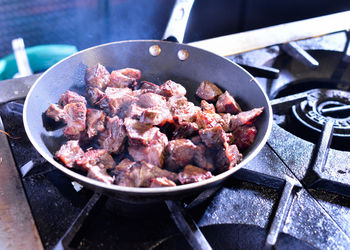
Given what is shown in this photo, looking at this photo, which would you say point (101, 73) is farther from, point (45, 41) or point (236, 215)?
point (45, 41)

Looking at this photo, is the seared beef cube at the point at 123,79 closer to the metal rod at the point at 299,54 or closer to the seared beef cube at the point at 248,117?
the seared beef cube at the point at 248,117

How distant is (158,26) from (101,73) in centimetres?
297

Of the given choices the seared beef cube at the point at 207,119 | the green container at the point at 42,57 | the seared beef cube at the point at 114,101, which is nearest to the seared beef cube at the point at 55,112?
the seared beef cube at the point at 114,101

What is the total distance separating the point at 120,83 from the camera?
5.95 ft

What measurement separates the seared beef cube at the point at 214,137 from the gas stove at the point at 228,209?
0.17m

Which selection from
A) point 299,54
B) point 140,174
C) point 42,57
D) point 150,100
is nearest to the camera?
point 140,174

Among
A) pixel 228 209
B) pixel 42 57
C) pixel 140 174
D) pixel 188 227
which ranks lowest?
pixel 42 57

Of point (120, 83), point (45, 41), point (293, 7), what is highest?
point (120, 83)

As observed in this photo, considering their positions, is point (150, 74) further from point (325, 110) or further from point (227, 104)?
point (325, 110)

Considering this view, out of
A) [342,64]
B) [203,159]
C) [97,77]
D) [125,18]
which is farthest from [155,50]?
[125,18]

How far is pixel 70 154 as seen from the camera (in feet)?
4.47

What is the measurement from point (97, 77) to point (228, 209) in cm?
103

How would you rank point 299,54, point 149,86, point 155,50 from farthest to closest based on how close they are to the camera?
point 299,54
point 155,50
point 149,86

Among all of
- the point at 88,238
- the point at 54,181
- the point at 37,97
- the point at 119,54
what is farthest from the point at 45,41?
the point at 88,238
